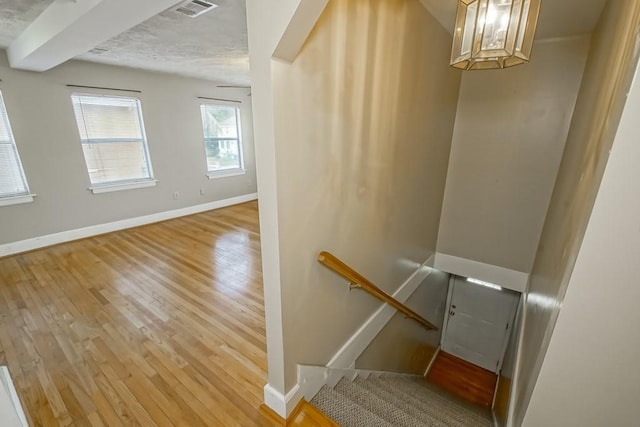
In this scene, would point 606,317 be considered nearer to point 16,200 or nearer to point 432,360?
point 432,360

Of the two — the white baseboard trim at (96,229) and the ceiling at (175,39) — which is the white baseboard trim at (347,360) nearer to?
the ceiling at (175,39)

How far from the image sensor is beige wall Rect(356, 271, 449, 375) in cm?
258

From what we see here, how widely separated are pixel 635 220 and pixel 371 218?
1339 millimetres

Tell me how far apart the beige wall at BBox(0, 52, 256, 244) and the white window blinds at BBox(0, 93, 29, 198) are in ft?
0.19

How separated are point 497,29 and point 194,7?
2117 millimetres

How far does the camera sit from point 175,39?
2.85 metres

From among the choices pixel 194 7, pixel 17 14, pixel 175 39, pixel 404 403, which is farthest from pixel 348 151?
pixel 17 14

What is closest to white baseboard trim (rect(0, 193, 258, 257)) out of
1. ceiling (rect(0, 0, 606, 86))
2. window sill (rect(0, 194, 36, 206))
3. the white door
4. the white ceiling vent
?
window sill (rect(0, 194, 36, 206))

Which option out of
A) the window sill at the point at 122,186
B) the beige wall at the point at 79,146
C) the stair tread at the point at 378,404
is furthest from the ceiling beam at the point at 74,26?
the stair tread at the point at 378,404

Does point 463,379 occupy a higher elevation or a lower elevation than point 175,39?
lower

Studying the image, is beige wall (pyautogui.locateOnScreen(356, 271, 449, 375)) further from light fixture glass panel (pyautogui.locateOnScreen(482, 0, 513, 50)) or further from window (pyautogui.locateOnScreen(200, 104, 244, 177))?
window (pyautogui.locateOnScreen(200, 104, 244, 177))

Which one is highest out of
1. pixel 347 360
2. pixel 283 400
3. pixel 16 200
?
pixel 16 200

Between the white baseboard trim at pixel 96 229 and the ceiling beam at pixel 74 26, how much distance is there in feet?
7.32

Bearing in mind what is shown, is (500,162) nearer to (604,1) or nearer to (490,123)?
(490,123)
